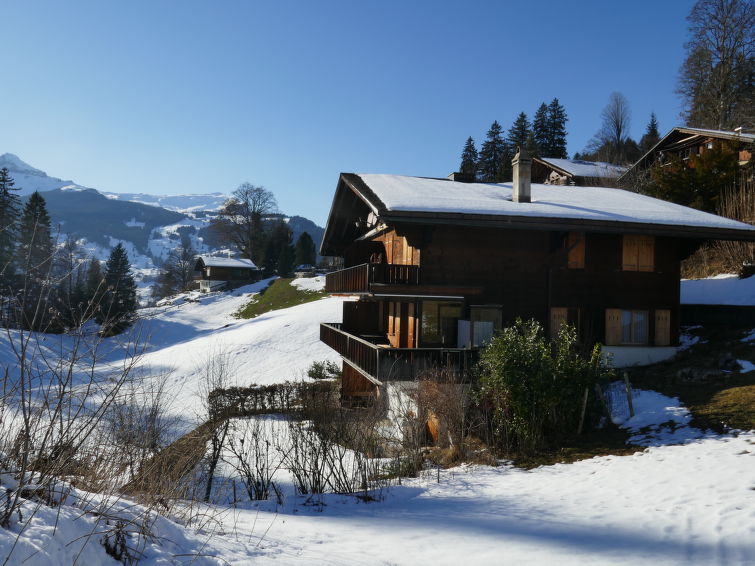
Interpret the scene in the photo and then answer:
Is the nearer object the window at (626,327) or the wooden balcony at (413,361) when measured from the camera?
the wooden balcony at (413,361)

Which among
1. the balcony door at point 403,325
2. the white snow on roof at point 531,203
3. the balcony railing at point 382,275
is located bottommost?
the balcony door at point 403,325

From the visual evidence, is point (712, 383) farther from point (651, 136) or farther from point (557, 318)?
point (651, 136)

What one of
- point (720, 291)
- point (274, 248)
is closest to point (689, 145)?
point (720, 291)

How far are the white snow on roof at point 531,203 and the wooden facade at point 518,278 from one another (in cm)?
32

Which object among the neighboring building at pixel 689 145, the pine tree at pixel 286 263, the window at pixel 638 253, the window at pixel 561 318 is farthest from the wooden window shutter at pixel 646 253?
the pine tree at pixel 286 263

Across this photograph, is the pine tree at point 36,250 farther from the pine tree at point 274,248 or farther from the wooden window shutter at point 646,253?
the pine tree at point 274,248

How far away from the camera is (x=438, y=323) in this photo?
17203mm

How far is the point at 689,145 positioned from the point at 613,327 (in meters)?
25.5

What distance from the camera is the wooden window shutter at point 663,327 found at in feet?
61.5

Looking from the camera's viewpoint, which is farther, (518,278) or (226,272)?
(226,272)

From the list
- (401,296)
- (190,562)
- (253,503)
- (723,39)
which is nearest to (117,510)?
(190,562)

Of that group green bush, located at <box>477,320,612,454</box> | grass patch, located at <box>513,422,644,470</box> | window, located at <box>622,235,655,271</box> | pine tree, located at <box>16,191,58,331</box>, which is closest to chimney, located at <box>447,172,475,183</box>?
window, located at <box>622,235,655,271</box>

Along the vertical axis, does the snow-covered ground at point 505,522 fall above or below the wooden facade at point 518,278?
below

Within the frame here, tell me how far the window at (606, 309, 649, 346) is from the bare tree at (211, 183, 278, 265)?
56987mm
